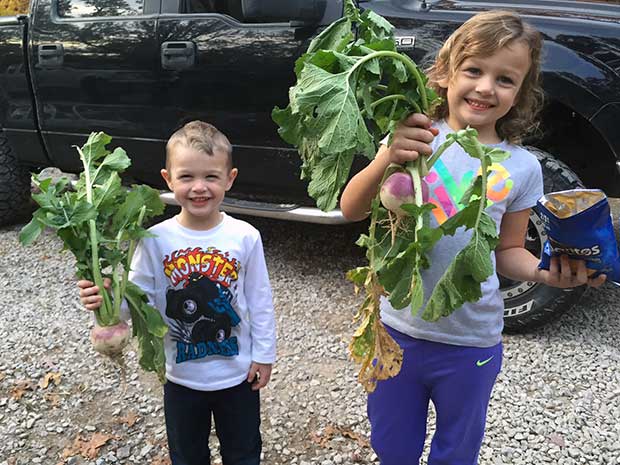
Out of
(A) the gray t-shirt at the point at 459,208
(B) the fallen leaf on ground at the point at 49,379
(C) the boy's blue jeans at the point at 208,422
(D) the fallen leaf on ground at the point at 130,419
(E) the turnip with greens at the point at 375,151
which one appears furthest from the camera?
(B) the fallen leaf on ground at the point at 49,379

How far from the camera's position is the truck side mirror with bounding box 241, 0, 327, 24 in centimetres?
295

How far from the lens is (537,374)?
2934mm

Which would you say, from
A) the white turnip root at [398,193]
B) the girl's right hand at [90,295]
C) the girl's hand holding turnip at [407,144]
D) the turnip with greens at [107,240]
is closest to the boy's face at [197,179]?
the turnip with greens at [107,240]

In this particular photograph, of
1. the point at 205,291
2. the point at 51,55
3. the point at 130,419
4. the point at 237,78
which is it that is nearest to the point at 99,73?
the point at 51,55

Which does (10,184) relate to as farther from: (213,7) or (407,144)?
(407,144)

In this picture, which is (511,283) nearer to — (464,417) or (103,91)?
(464,417)

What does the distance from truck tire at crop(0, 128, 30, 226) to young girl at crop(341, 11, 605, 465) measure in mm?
4031

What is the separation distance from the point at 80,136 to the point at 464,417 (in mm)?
3511

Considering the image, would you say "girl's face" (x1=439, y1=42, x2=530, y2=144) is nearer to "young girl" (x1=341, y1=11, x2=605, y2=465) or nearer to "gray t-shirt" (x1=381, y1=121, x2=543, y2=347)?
"young girl" (x1=341, y1=11, x2=605, y2=465)

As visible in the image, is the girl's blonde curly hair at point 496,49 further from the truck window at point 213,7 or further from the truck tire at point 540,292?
the truck window at point 213,7

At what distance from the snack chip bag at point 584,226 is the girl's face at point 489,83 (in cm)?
29

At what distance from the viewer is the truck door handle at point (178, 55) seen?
3672 mm

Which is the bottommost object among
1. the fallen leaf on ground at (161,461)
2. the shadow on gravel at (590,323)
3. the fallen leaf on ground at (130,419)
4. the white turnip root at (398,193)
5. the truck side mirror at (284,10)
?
the fallen leaf on ground at (130,419)

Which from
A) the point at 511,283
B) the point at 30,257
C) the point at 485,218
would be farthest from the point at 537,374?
the point at 30,257
